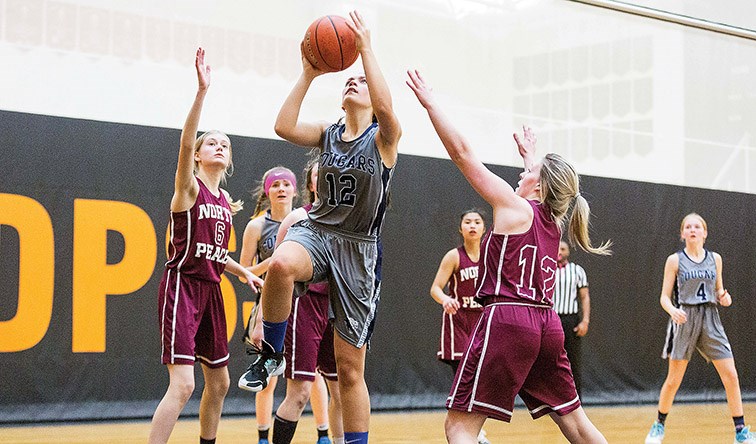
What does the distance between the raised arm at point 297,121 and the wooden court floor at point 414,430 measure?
9.43ft

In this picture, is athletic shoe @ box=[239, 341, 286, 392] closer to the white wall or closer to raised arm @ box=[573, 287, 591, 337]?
the white wall

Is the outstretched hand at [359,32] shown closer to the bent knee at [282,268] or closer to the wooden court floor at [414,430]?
the bent knee at [282,268]

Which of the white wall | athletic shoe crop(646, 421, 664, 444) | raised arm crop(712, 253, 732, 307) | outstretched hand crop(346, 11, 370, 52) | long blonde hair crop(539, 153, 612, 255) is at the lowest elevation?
athletic shoe crop(646, 421, 664, 444)

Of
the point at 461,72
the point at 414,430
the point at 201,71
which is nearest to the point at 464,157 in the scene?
the point at 201,71

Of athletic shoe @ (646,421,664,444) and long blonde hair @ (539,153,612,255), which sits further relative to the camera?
athletic shoe @ (646,421,664,444)

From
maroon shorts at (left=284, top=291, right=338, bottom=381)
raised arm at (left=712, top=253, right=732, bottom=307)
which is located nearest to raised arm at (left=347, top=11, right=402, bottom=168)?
maroon shorts at (left=284, top=291, right=338, bottom=381)

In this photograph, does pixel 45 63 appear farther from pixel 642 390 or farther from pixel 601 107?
pixel 642 390

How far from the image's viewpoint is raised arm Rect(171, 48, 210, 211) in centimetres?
393

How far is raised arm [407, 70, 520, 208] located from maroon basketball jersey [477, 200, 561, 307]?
0.15 metres

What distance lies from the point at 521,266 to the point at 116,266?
5.05m

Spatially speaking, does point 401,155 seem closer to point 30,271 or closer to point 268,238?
point 30,271

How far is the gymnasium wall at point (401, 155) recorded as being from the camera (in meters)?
7.36

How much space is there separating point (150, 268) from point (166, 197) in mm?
639

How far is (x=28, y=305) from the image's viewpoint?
7.18 meters
